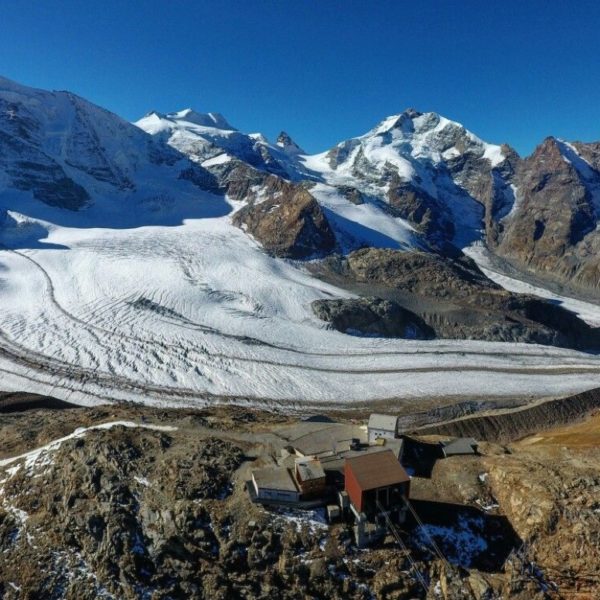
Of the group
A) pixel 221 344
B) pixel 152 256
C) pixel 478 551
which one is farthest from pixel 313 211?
pixel 478 551

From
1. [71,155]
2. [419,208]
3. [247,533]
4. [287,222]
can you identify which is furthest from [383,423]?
[71,155]

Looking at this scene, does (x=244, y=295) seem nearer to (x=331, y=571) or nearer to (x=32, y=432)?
(x=32, y=432)

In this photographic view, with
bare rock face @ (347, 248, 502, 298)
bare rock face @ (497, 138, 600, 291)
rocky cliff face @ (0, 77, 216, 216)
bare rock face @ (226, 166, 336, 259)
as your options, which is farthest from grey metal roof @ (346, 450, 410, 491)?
bare rock face @ (497, 138, 600, 291)

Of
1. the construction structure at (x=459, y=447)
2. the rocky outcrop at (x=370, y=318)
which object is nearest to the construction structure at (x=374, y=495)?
the construction structure at (x=459, y=447)

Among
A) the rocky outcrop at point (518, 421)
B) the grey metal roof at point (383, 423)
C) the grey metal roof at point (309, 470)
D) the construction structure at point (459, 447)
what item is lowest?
the rocky outcrop at point (518, 421)

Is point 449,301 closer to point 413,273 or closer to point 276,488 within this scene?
point 413,273

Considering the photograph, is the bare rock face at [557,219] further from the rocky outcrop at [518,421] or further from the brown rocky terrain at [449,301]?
the rocky outcrop at [518,421]
